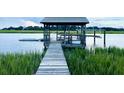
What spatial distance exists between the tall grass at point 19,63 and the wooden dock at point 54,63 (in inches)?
2.6

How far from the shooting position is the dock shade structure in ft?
23.7

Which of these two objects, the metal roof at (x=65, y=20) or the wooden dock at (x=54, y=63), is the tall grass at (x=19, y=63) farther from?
the metal roof at (x=65, y=20)

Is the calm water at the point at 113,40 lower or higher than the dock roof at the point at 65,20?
lower

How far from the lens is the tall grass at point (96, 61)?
23.6 feet

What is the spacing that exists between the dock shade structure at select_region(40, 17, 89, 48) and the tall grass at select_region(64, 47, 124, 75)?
3.7 inches

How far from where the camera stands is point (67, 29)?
729 cm

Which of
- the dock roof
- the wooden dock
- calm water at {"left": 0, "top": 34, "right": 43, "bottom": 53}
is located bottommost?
the wooden dock

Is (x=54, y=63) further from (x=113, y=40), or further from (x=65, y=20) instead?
(x=113, y=40)

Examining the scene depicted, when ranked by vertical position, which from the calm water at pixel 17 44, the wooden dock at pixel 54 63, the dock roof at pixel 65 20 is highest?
the dock roof at pixel 65 20

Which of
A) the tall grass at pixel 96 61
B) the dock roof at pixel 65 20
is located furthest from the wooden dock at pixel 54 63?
the dock roof at pixel 65 20

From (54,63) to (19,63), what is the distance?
312mm

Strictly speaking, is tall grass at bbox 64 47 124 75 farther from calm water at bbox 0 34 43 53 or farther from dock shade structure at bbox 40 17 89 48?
calm water at bbox 0 34 43 53

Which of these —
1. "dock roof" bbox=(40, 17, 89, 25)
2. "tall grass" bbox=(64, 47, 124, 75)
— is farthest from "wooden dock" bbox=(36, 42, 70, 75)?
"dock roof" bbox=(40, 17, 89, 25)
